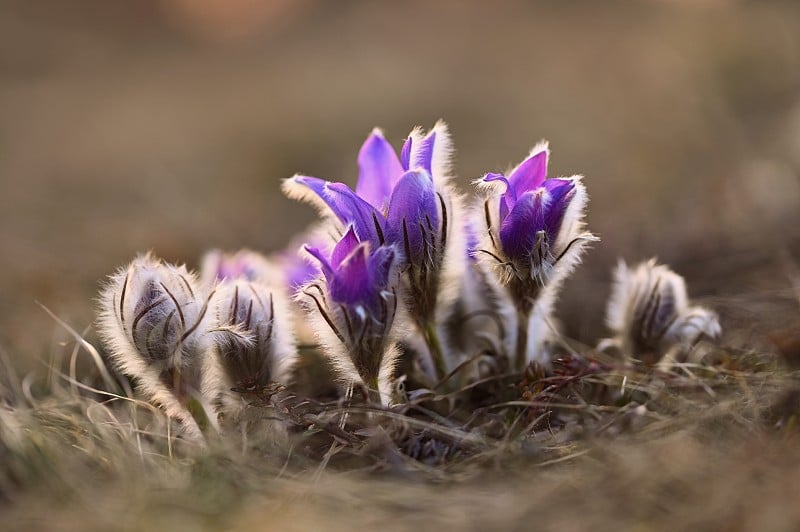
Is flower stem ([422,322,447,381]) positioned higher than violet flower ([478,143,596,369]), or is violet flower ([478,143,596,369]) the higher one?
violet flower ([478,143,596,369])

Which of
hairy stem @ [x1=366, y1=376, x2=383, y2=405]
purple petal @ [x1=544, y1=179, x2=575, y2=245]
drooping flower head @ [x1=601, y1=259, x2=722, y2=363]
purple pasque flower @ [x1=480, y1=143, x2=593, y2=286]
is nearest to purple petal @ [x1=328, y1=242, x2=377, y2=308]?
hairy stem @ [x1=366, y1=376, x2=383, y2=405]

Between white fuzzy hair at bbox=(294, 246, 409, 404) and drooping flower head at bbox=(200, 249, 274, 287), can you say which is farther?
drooping flower head at bbox=(200, 249, 274, 287)

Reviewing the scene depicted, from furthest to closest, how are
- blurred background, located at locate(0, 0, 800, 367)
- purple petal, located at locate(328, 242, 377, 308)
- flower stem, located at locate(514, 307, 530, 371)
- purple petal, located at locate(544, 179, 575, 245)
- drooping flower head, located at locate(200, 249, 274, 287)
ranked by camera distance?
blurred background, located at locate(0, 0, 800, 367)
drooping flower head, located at locate(200, 249, 274, 287)
flower stem, located at locate(514, 307, 530, 371)
purple petal, located at locate(544, 179, 575, 245)
purple petal, located at locate(328, 242, 377, 308)

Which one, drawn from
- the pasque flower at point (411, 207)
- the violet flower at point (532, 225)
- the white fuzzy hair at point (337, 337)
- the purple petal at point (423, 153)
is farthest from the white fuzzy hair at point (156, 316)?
the violet flower at point (532, 225)

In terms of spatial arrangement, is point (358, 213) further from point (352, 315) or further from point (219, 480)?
point (219, 480)

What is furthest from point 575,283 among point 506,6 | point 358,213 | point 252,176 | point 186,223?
point 506,6

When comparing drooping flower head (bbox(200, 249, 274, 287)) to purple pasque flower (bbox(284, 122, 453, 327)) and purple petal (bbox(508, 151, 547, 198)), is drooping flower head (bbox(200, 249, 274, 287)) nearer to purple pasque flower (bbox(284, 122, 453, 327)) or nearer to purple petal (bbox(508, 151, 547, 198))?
purple pasque flower (bbox(284, 122, 453, 327))

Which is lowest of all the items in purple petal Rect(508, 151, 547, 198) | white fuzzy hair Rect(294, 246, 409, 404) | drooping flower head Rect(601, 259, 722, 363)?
drooping flower head Rect(601, 259, 722, 363)

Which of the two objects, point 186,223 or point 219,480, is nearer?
point 219,480
